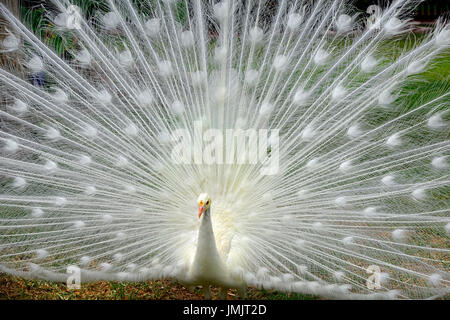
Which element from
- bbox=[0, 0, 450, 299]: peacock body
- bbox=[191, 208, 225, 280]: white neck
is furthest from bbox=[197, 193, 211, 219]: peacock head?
bbox=[0, 0, 450, 299]: peacock body

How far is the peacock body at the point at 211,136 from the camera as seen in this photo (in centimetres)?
265

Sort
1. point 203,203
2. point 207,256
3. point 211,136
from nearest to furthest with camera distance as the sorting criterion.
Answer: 1. point 203,203
2. point 207,256
3. point 211,136

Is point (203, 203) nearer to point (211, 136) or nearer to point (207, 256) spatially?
point (207, 256)

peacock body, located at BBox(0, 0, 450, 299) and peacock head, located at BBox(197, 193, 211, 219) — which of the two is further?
peacock body, located at BBox(0, 0, 450, 299)

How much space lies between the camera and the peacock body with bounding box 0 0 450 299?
2.65 metres

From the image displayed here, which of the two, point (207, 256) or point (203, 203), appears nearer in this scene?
point (203, 203)

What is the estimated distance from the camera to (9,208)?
108 inches

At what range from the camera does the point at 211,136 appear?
275 centimetres

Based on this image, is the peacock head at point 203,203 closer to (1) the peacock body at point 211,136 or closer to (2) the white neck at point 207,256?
(2) the white neck at point 207,256

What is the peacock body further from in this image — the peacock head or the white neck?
the peacock head

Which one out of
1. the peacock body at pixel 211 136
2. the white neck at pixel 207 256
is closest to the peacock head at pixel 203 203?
the white neck at pixel 207 256

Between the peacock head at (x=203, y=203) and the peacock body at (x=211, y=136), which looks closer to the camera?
the peacock head at (x=203, y=203)

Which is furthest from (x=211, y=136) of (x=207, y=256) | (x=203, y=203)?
(x=207, y=256)

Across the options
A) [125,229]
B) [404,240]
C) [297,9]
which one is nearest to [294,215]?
[404,240]
